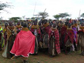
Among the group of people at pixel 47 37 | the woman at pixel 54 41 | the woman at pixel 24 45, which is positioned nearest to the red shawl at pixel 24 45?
the woman at pixel 24 45

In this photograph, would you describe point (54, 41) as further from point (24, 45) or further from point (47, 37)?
point (24, 45)

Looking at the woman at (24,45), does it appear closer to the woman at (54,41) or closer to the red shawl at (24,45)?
the red shawl at (24,45)

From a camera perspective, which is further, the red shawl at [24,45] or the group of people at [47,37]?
the group of people at [47,37]

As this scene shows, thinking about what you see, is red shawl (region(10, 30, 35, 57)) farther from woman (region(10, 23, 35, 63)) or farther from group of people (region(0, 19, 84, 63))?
group of people (region(0, 19, 84, 63))

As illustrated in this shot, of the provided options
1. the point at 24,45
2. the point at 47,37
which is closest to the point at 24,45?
the point at 24,45

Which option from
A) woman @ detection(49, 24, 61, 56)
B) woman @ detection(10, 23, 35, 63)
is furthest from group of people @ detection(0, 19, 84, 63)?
woman @ detection(10, 23, 35, 63)

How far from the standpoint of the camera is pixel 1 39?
777 cm

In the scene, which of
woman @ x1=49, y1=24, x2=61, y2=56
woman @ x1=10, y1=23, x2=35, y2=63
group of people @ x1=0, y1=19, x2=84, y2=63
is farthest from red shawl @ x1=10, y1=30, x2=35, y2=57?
woman @ x1=49, y1=24, x2=61, y2=56

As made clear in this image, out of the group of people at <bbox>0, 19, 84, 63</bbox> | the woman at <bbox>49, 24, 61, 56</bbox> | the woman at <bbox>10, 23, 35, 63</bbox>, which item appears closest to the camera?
the woman at <bbox>10, 23, 35, 63</bbox>

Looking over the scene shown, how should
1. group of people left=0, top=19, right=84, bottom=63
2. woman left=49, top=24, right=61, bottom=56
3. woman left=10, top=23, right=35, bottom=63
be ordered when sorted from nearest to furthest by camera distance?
woman left=10, top=23, right=35, bottom=63
group of people left=0, top=19, right=84, bottom=63
woman left=49, top=24, right=61, bottom=56

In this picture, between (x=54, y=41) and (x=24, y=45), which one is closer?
(x=24, y=45)

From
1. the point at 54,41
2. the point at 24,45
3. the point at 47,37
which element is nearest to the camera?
the point at 24,45

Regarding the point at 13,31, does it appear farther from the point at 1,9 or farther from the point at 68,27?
the point at 1,9

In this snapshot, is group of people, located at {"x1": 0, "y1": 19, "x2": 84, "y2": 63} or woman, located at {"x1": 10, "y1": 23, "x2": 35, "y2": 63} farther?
group of people, located at {"x1": 0, "y1": 19, "x2": 84, "y2": 63}
